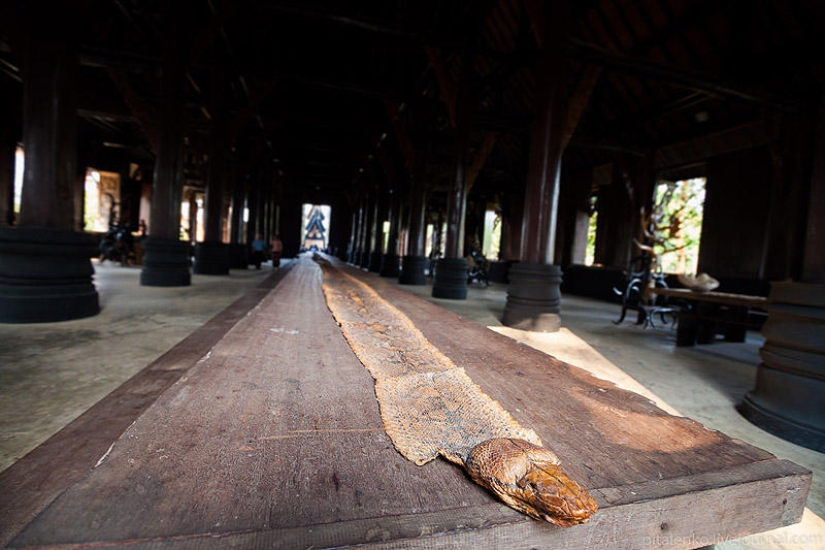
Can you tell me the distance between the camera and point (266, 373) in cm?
96

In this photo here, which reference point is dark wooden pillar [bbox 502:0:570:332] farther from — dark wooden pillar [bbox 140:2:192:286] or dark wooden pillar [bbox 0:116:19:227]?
dark wooden pillar [bbox 0:116:19:227]

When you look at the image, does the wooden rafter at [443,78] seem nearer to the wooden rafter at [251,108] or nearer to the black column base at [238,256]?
the wooden rafter at [251,108]

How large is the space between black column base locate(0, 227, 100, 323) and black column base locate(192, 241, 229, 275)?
6.21 meters

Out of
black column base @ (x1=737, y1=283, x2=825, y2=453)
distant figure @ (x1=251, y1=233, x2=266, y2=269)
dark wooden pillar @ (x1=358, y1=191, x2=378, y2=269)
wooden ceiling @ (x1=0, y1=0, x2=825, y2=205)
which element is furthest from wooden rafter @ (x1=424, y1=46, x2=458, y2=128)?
dark wooden pillar @ (x1=358, y1=191, x2=378, y2=269)

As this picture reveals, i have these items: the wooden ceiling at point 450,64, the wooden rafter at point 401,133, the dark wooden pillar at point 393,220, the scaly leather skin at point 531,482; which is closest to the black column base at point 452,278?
the wooden ceiling at point 450,64

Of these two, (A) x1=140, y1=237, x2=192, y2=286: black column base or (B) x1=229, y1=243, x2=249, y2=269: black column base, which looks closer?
(A) x1=140, y1=237, x2=192, y2=286: black column base

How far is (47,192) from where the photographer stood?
12.0ft

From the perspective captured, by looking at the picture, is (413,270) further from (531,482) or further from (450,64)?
(531,482)

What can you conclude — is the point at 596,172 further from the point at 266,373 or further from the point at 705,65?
the point at 266,373

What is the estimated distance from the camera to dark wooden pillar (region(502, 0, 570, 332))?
482 centimetres

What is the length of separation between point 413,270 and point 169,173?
5.95 m

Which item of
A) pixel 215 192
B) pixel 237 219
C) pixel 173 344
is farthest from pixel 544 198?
pixel 237 219

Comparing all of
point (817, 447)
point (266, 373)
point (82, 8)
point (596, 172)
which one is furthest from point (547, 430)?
point (596, 172)

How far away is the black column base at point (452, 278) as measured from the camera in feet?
25.5
